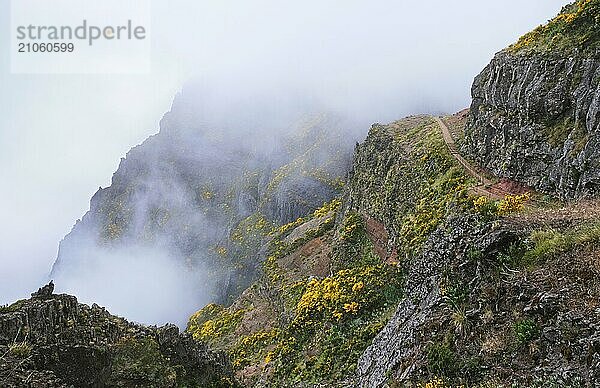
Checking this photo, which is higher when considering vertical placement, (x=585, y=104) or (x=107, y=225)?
(x=585, y=104)

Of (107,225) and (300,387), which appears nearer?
(300,387)

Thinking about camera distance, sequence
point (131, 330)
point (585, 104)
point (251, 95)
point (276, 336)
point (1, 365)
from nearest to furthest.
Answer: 1. point (1, 365)
2. point (131, 330)
3. point (585, 104)
4. point (276, 336)
5. point (251, 95)

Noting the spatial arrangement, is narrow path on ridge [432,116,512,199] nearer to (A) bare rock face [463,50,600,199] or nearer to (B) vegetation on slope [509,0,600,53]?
(A) bare rock face [463,50,600,199]

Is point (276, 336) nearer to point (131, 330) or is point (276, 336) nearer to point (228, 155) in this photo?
point (131, 330)

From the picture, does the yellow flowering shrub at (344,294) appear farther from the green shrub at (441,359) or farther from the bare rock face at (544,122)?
the green shrub at (441,359)

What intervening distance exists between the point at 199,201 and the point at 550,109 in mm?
104152

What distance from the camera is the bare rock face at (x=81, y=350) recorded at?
55.8ft

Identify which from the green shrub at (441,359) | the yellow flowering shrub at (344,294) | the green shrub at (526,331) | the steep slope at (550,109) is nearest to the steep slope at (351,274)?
the yellow flowering shrub at (344,294)

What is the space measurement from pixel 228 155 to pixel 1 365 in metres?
110

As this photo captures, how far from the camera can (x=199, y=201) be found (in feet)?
405

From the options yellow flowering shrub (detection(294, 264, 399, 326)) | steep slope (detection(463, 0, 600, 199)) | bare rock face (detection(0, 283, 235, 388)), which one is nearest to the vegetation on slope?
steep slope (detection(463, 0, 600, 199))

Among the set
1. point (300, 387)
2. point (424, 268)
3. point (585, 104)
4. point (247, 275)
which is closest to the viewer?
point (424, 268)

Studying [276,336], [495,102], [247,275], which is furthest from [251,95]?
[495,102]

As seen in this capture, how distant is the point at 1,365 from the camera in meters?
16.1
